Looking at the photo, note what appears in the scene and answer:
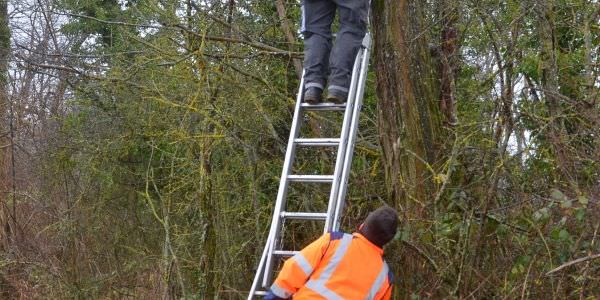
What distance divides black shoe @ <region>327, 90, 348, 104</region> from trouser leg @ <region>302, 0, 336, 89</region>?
233 mm

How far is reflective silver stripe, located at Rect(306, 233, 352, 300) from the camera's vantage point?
159 inches

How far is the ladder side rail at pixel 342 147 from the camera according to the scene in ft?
14.7

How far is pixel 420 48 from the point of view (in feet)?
18.7

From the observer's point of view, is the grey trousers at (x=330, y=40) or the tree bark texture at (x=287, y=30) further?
the tree bark texture at (x=287, y=30)

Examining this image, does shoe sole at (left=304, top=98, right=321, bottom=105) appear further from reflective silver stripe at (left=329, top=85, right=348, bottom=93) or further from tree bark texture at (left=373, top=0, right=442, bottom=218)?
tree bark texture at (left=373, top=0, right=442, bottom=218)

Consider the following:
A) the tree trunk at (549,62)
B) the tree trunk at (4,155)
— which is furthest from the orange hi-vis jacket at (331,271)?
the tree trunk at (4,155)

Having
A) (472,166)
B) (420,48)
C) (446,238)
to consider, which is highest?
(420,48)

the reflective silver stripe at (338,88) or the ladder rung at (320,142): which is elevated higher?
the reflective silver stripe at (338,88)

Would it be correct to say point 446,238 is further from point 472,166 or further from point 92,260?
point 92,260

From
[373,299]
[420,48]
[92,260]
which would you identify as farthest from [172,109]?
[373,299]

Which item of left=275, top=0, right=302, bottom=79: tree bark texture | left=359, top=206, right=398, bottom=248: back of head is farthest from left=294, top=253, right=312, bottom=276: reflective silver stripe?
left=275, top=0, right=302, bottom=79: tree bark texture

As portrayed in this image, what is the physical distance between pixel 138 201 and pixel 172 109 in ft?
10.6

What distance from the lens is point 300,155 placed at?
7645 millimetres

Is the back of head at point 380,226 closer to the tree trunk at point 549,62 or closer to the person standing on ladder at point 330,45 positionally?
the person standing on ladder at point 330,45
